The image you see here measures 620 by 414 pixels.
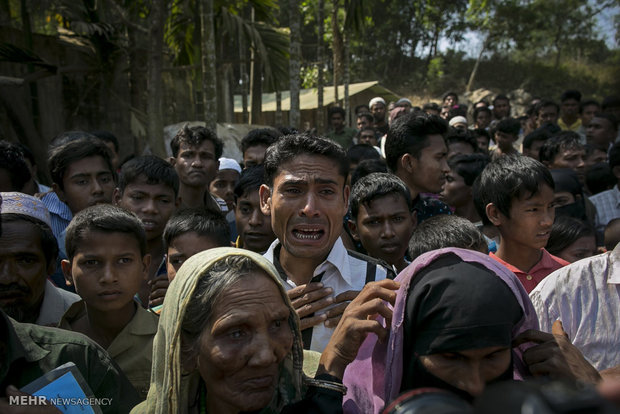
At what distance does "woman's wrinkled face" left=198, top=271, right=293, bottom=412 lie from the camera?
1.72 metres

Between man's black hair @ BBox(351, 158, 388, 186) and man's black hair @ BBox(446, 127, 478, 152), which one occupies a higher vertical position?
man's black hair @ BBox(446, 127, 478, 152)

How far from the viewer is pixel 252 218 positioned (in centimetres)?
383

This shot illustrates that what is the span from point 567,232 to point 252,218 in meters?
2.27

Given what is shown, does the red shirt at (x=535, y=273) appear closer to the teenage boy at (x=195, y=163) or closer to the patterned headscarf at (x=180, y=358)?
the patterned headscarf at (x=180, y=358)

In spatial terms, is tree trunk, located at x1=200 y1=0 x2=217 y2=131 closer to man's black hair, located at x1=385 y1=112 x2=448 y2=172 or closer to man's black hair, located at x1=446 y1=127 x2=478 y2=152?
man's black hair, located at x1=446 y1=127 x2=478 y2=152

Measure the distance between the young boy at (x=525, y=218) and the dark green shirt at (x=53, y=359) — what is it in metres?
2.24

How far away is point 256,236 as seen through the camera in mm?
3795

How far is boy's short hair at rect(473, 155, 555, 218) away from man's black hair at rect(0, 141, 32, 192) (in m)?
3.46

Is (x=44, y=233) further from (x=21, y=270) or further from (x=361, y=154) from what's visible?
(x=361, y=154)

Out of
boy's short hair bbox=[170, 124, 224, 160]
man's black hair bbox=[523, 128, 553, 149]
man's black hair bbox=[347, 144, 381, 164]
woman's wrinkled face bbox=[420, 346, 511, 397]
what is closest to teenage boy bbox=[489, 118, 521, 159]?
man's black hair bbox=[523, 128, 553, 149]

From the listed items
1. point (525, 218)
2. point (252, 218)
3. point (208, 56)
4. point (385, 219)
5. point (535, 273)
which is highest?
point (208, 56)

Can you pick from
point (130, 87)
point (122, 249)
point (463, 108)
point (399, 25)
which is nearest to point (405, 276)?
point (122, 249)

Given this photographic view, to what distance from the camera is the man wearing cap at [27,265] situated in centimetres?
254

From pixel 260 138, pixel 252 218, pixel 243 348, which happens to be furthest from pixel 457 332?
pixel 260 138
